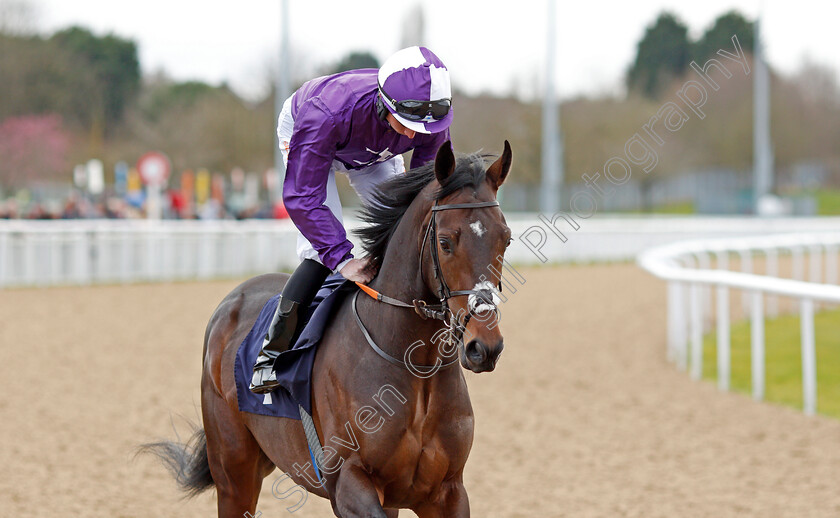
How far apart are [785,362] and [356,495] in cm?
713

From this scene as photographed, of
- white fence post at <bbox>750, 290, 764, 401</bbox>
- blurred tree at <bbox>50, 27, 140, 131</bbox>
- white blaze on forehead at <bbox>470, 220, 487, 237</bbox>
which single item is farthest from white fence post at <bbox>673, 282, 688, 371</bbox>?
blurred tree at <bbox>50, 27, 140, 131</bbox>

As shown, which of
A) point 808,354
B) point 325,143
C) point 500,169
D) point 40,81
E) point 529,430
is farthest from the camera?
point 40,81

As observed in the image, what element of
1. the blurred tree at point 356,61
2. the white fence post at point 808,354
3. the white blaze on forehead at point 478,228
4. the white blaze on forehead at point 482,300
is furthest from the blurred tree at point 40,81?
the white blaze on forehead at point 482,300

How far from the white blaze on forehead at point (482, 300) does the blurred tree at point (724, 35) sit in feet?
123

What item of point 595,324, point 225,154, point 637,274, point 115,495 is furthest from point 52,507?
point 225,154

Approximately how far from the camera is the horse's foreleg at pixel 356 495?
2.85 meters

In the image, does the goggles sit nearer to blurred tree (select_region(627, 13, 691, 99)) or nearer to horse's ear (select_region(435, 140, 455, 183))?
horse's ear (select_region(435, 140, 455, 183))

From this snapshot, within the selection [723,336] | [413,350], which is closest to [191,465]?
[413,350]

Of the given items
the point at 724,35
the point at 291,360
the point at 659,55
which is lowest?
the point at 291,360

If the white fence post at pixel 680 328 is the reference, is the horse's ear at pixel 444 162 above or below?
above

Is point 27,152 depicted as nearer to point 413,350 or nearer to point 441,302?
point 413,350

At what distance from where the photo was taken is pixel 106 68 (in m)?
41.0

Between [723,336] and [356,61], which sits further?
[356,61]

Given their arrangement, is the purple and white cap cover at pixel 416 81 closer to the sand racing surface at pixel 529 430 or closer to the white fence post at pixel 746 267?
the sand racing surface at pixel 529 430
